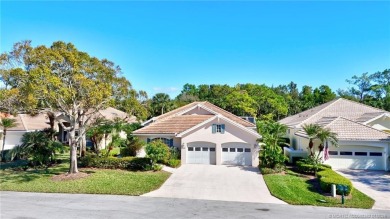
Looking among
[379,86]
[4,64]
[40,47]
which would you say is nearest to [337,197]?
[40,47]

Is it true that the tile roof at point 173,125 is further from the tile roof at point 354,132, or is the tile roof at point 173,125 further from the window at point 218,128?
the tile roof at point 354,132

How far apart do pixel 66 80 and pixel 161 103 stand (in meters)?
37.1

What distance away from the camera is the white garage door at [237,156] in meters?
26.5

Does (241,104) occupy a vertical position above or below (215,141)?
above

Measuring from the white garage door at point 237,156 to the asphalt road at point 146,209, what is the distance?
1118cm

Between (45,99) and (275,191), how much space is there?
16769 millimetres

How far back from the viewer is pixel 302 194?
1728cm

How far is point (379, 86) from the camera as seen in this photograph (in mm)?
72938

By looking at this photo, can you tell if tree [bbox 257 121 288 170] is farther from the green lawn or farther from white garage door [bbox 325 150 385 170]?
white garage door [bbox 325 150 385 170]

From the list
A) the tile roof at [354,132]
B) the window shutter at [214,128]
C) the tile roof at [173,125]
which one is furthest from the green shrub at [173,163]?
the tile roof at [354,132]

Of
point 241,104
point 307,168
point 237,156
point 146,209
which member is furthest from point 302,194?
point 241,104

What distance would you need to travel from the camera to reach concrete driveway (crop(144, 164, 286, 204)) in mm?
16953

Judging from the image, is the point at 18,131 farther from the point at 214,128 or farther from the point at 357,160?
the point at 357,160

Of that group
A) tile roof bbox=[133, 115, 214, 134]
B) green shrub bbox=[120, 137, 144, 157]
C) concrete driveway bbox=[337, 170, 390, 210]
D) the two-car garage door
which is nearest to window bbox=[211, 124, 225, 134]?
the two-car garage door
